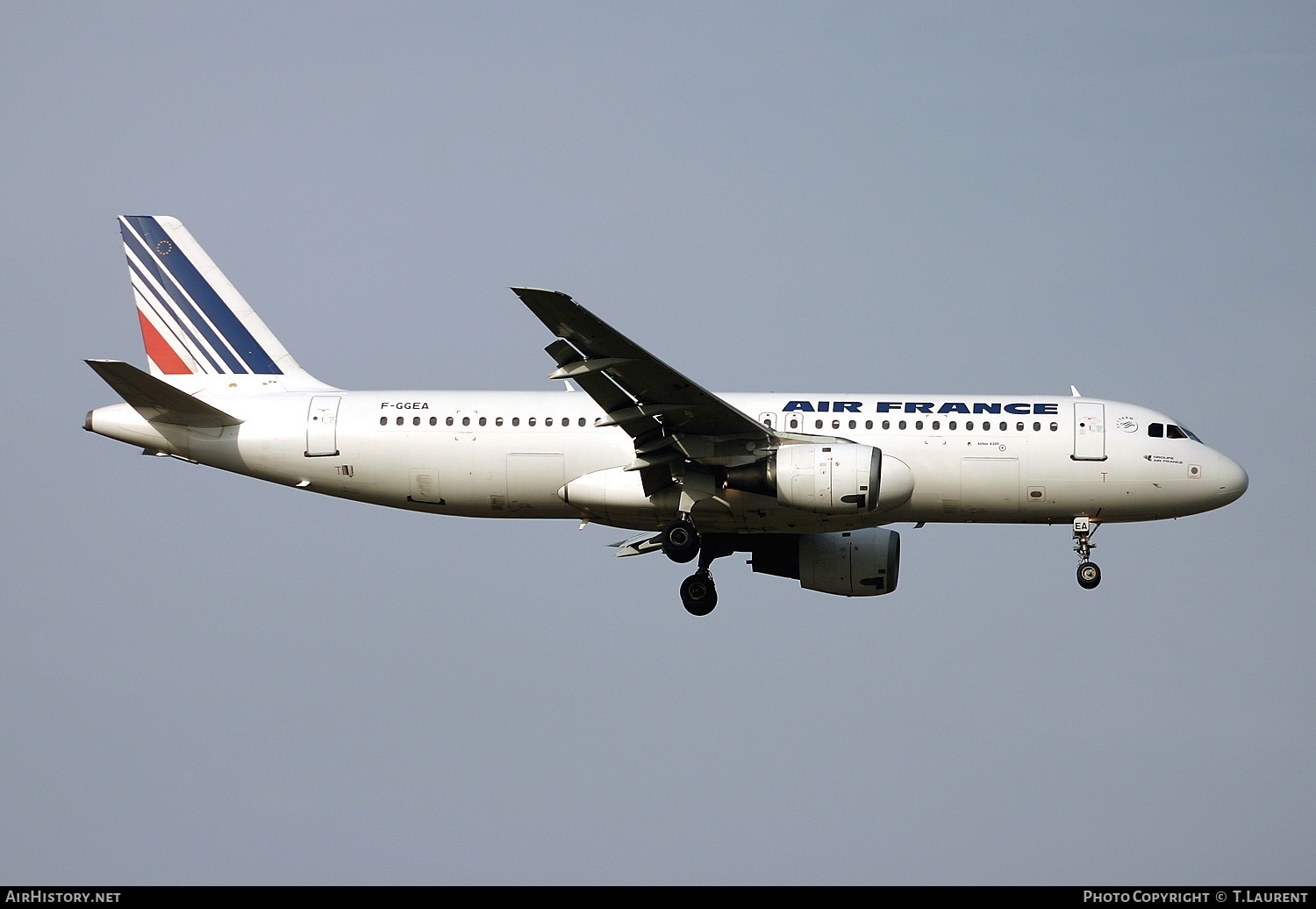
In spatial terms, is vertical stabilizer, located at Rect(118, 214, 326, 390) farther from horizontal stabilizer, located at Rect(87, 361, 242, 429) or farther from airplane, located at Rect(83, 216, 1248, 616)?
horizontal stabilizer, located at Rect(87, 361, 242, 429)

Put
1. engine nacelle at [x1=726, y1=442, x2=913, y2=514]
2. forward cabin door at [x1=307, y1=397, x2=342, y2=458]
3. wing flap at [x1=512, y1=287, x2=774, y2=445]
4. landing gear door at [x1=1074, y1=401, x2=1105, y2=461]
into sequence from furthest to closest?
1. forward cabin door at [x1=307, y1=397, x2=342, y2=458]
2. landing gear door at [x1=1074, y1=401, x2=1105, y2=461]
3. engine nacelle at [x1=726, y1=442, x2=913, y2=514]
4. wing flap at [x1=512, y1=287, x2=774, y2=445]

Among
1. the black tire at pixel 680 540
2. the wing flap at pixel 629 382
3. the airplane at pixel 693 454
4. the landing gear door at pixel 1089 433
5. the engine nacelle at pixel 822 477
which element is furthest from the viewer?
the landing gear door at pixel 1089 433

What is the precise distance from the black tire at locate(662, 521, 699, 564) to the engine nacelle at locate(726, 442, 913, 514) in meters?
1.98

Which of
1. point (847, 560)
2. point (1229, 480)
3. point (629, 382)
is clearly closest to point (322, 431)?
point (629, 382)

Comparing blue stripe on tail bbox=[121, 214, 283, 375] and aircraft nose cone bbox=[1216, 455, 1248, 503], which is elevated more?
blue stripe on tail bbox=[121, 214, 283, 375]

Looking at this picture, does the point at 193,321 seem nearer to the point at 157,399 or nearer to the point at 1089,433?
the point at 157,399

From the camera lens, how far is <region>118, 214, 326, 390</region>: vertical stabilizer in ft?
129

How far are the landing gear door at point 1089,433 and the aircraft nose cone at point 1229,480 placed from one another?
104 inches

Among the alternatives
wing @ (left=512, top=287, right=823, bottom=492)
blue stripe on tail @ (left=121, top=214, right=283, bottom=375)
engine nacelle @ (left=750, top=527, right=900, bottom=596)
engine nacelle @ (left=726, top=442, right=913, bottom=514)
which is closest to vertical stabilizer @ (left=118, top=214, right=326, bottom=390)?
blue stripe on tail @ (left=121, top=214, right=283, bottom=375)

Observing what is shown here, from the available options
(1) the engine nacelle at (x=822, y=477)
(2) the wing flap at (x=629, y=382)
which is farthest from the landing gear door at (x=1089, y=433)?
(2) the wing flap at (x=629, y=382)

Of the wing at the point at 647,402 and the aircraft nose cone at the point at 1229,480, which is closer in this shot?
the wing at the point at 647,402

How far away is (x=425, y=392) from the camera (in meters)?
37.9

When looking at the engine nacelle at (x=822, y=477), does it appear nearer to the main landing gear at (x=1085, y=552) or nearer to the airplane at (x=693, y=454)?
the airplane at (x=693, y=454)

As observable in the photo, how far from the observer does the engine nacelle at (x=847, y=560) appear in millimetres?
39219
